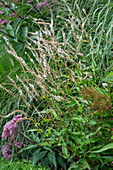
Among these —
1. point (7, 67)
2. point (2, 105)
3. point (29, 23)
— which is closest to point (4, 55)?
point (7, 67)

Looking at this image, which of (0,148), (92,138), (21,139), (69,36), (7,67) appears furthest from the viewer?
(7,67)

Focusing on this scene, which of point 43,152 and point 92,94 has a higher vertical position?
point 92,94

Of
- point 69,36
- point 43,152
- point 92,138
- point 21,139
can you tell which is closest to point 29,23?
point 69,36

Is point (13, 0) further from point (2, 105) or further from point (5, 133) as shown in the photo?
point (5, 133)

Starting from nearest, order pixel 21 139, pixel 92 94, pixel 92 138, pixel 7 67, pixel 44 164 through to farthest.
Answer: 1. pixel 92 94
2. pixel 92 138
3. pixel 44 164
4. pixel 21 139
5. pixel 7 67

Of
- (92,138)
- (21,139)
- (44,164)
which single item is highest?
(92,138)

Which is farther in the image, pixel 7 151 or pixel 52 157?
pixel 7 151

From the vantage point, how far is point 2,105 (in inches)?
123

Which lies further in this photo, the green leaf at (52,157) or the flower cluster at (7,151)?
the flower cluster at (7,151)

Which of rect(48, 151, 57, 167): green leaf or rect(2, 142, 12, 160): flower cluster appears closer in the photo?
rect(48, 151, 57, 167): green leaf

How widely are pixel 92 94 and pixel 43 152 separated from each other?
125 centimetres

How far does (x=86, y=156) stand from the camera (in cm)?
196

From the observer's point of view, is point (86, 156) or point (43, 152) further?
point (43, 152)

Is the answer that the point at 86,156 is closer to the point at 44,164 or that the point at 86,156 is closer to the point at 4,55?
the point at 44,164
